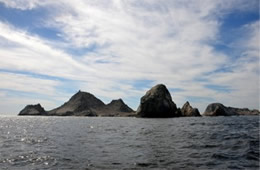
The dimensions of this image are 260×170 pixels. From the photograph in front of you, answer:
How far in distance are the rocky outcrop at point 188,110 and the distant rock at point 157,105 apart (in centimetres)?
772

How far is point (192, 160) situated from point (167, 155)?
2.68 m

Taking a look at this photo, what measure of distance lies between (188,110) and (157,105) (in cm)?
2374

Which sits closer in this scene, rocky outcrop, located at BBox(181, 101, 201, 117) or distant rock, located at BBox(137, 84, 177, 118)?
distant rock, located at BBox(137, 84, 177, 118)

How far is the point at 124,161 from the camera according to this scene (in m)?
17.9

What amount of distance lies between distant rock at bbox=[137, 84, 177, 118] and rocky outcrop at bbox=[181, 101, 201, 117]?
7.72 metres

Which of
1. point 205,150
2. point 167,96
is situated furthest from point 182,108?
point 205,150

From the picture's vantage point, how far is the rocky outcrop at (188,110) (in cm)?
15038

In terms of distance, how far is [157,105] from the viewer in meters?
143

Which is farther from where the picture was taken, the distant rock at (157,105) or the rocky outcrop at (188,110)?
the rocky outcrop at (188,110)

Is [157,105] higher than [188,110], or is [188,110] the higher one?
Answer: [157,105]

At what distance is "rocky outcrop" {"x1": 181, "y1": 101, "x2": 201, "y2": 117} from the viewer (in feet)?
493

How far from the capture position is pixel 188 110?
152750mm

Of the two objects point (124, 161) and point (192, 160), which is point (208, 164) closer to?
point (192, 160)

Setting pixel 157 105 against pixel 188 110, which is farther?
pixel 188 110
